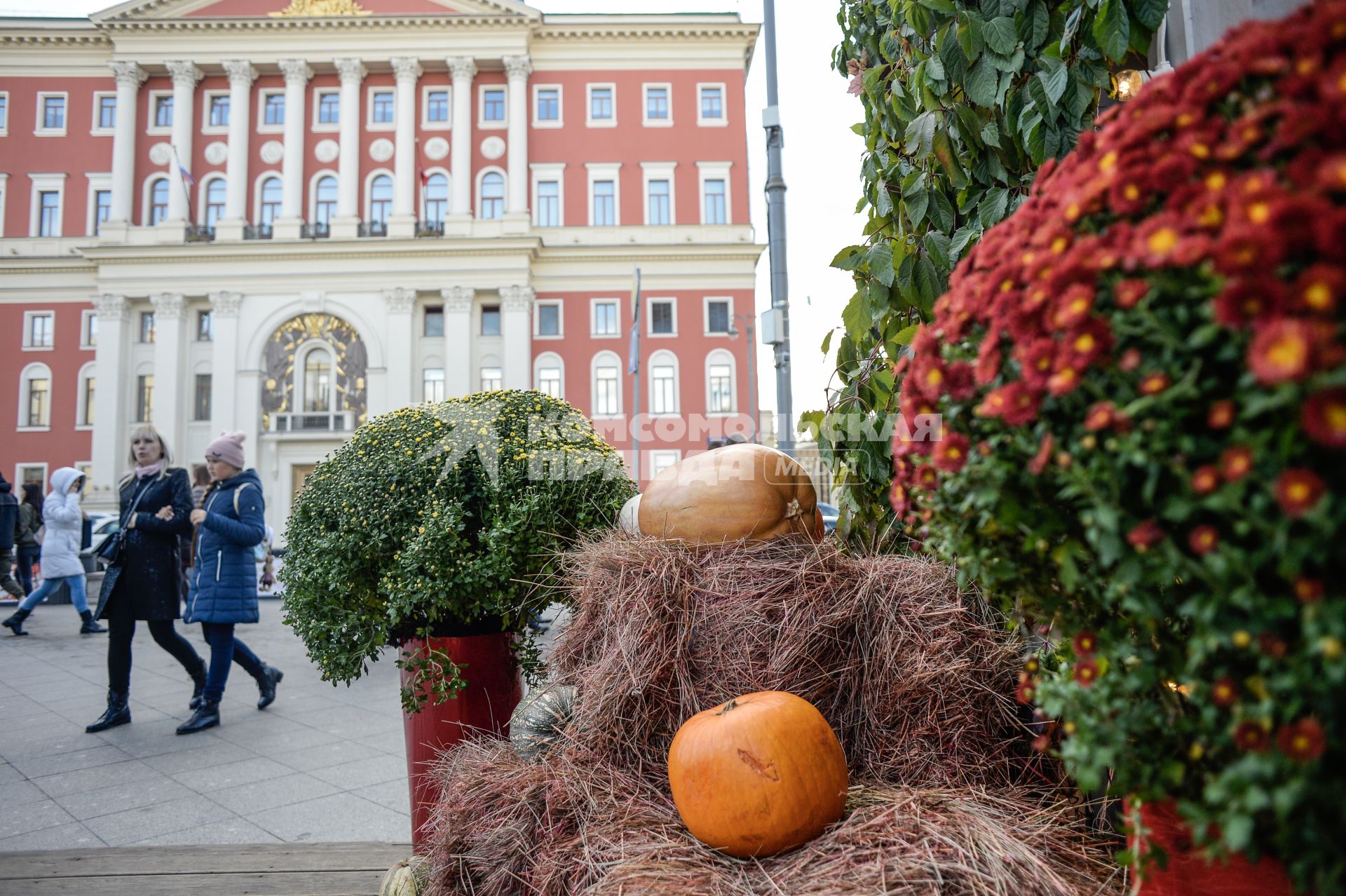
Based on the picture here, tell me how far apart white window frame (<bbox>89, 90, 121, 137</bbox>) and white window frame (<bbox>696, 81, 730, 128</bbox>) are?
2435 centimetres

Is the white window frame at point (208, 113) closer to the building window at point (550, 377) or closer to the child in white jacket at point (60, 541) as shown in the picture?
the building window at point (550, 377)

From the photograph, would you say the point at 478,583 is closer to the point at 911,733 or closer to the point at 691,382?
the point at 911,733

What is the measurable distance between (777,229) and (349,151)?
1225 inches

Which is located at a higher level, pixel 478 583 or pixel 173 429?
pixel 173 429

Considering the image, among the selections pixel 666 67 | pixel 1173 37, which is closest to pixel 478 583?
pixel 1173 37

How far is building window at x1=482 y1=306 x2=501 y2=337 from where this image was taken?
33.4 meters

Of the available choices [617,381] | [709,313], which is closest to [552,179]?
[709,313]

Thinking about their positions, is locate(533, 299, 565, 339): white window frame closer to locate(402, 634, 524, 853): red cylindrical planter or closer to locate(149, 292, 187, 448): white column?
locate(149, 292, 187, 448): white column

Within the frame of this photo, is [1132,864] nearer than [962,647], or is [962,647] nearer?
[1132,864]

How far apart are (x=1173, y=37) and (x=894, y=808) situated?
196cm

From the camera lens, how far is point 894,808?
5.67 feet

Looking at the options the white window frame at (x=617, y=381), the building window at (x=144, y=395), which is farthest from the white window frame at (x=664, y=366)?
the building window at (x=144, y=395)

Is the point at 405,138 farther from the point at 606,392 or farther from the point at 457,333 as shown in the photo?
the point at 606,392

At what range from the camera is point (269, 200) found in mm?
33969
